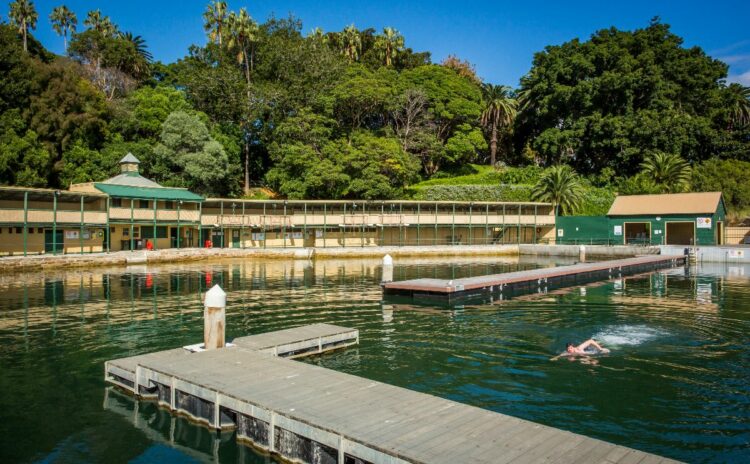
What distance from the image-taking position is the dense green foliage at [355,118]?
6041 cm

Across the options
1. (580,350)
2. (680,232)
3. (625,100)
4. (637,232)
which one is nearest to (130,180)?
(580,350)

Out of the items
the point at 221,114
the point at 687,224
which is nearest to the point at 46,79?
the point at 221,114

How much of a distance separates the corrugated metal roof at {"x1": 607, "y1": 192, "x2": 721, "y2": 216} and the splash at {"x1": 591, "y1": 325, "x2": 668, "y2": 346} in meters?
39.5

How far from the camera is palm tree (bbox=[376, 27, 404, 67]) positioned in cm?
8938

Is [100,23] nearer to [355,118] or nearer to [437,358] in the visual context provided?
[355,118]

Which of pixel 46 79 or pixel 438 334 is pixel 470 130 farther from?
pixel 438 334

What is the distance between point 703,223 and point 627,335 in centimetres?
4114

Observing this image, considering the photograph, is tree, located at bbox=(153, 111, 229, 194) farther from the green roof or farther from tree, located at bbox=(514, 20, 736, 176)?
tree, located at bbox=(514, 20, 736, 176)

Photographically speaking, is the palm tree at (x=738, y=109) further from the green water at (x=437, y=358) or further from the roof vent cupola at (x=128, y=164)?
the roof vent cupola at (x=128, y=164)

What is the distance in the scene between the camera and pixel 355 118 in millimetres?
73250

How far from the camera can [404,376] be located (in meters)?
13.1

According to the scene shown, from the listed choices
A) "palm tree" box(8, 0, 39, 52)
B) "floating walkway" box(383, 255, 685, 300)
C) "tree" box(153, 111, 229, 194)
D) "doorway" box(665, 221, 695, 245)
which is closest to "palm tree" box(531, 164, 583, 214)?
"doorway" box(665, 221, 695, 245)

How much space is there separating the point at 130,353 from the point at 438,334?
30.2 feet

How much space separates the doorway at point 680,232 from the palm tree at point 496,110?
29103 mm
